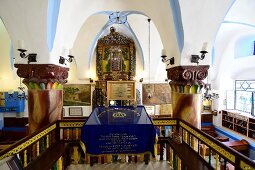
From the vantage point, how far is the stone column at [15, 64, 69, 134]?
3518 mm

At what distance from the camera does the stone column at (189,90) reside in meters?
3.80

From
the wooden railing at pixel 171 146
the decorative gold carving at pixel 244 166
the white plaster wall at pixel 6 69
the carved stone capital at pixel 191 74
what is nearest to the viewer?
the decorative gold carving at pixel 244 166

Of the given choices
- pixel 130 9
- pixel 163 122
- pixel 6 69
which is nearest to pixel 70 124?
pixel 163 122

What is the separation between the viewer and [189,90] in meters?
3.85

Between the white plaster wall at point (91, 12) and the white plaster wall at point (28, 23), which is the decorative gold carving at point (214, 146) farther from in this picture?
the white plaster wall at point (28, 23)

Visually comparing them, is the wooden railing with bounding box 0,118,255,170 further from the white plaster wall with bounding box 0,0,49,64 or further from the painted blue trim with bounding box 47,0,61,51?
the painted blue trim with bounding box 47,0,61,51

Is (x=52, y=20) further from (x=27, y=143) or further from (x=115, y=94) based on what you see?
(x=27, y=143)

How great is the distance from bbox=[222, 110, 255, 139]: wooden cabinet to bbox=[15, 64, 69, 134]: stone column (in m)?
8.71

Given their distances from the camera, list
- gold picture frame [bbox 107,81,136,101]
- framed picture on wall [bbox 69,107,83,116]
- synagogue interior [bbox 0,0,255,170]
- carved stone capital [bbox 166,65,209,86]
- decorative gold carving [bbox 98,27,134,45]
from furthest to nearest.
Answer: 1. framed picture on wall [bbox 69,107,83,116]
2. decorative gold carving [bbox 98,27,134,45]
3. gold picture frame [bbox 107,81,136,101]
4. carved stone capital [bbox 166,65,209,86]
5. synagogue interior [bbox 0,0,255,170]

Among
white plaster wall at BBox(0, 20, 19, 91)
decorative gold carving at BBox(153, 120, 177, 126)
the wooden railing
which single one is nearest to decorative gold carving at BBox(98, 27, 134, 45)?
white plaster wall at BBox(0, 20, 19, 91)

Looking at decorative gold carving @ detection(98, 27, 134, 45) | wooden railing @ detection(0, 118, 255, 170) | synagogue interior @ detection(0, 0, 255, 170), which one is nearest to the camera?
wooden railing @ detection(0, 118, 255, 170)

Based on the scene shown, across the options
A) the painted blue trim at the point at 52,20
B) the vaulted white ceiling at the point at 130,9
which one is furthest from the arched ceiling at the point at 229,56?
the painted blue trim at the point at 52,20

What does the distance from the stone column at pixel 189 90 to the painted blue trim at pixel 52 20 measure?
8.89 ft

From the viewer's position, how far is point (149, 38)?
26.8ft
